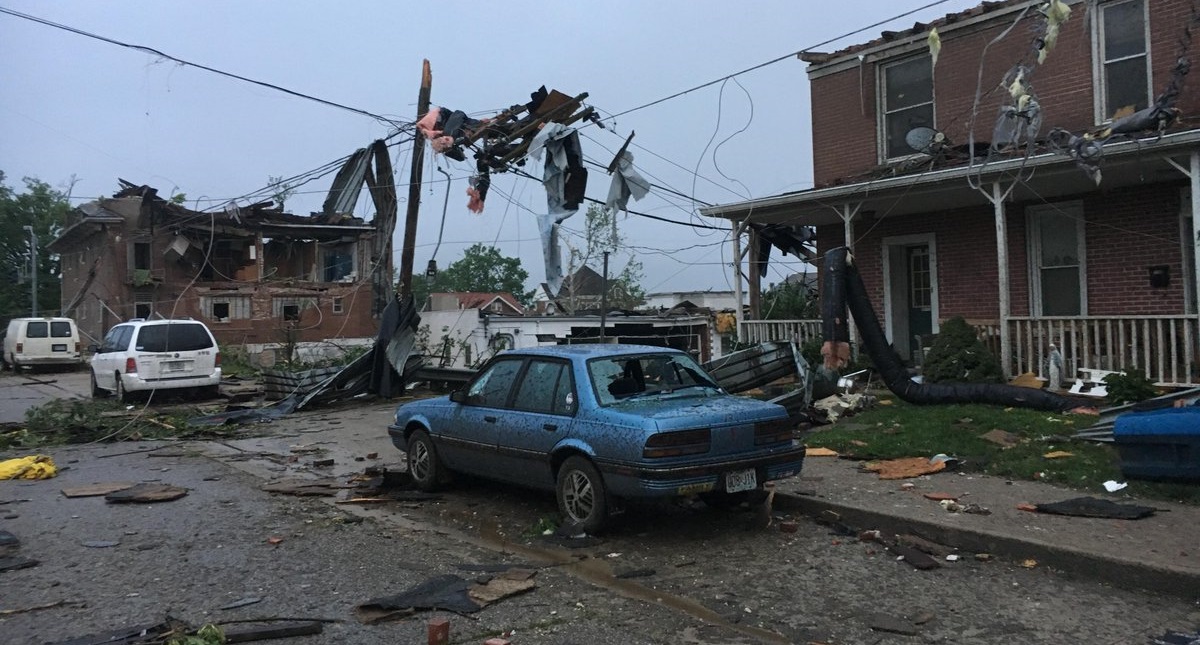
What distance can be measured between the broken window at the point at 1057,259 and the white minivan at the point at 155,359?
50.6ft

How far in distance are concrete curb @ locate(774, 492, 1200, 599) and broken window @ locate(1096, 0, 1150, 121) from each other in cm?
855

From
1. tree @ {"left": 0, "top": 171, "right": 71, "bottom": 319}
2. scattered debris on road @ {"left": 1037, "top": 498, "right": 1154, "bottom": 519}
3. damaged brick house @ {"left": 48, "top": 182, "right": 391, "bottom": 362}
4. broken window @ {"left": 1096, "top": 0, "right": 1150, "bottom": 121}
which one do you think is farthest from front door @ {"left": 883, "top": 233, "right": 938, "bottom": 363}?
tree @ {"left": 0, "top": 171, "right": 71, "bottom": 319}

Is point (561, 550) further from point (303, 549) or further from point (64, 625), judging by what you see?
point (64, 625)

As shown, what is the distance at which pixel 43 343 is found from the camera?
29.0 meters

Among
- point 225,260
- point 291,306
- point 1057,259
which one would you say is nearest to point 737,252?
point 1057,259

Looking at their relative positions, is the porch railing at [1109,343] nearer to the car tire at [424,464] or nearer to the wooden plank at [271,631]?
the car tire at [424,464]

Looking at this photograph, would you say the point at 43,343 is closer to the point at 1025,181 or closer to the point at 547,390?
the point at 547,390

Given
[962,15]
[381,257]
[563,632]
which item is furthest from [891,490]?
[381,257]

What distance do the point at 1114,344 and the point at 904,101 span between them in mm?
5401

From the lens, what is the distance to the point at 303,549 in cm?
683

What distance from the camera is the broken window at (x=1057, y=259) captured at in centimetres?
1309

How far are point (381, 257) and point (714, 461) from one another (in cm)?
1226

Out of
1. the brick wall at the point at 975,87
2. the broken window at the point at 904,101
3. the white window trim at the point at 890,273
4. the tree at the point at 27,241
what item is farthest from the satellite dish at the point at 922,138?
the tree at the point at 27,241

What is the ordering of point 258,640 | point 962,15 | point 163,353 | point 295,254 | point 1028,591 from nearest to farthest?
point 258,640
point 1028,591
point 962,15
point 163,353
point 295,254
